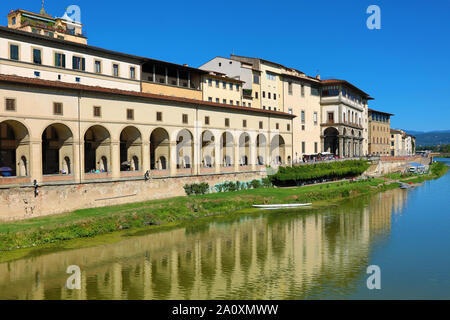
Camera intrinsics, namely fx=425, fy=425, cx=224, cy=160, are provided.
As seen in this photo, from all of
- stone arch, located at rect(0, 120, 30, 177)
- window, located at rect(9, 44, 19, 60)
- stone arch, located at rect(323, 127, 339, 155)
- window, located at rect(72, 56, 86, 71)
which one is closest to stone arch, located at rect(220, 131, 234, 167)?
window, located at rect(72, 56, 86, 71)

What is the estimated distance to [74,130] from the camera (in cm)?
3531

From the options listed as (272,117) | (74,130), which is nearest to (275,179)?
(272,117)

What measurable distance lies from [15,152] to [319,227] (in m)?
26.8

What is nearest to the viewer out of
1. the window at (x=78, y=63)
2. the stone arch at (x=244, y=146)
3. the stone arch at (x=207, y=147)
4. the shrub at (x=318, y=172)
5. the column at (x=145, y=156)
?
the window at (x=78, y=63)

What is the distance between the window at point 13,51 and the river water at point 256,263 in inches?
747

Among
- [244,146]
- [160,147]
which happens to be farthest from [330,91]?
[160,147]

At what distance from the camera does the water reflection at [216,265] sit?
67.8 ft

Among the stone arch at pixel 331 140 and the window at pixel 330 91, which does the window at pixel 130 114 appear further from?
the window at pixel 330 91

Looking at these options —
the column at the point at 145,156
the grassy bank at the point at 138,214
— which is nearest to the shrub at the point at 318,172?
the grassy bank at the point at 138,214

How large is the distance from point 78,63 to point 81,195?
13671mm

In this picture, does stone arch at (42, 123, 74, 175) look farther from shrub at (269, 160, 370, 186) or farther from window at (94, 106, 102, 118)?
shrub at (269, 160, 370, 186)

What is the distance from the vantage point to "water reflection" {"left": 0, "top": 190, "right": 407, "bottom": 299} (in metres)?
20.7

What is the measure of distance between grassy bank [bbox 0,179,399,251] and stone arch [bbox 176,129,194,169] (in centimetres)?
461
